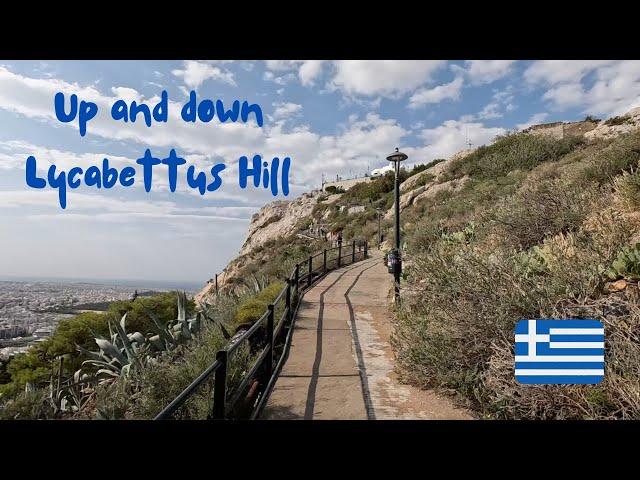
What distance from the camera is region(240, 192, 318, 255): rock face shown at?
5370cm

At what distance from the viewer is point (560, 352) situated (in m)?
3.56

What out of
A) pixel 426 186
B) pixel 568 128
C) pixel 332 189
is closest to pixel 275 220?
pixel 332 189

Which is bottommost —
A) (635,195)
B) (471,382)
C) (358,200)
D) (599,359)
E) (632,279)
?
(471,382)

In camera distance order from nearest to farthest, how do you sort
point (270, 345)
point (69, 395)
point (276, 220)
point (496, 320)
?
point (496, 320) < point (270, 345) < point (69, 395) < point (276, 220)

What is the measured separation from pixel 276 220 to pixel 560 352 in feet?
200

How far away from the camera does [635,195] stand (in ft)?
19.9

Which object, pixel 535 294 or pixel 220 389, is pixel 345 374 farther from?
pixel 535 294

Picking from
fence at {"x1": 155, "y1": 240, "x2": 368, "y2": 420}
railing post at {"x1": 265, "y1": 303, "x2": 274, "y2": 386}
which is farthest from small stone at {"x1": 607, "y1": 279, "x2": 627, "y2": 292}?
railing post at {"x1": 265, "y1": 303, "x2": 274, "y2": 386}

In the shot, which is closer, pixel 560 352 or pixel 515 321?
pixel 560 352

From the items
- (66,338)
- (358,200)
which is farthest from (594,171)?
(358,200)

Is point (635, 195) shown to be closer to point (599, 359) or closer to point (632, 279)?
→ point (632, 279)

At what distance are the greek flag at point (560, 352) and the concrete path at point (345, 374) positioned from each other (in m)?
1.08

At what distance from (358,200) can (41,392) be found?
4463 centimetres

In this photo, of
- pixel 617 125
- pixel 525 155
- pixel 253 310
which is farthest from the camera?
pixel 617 125
